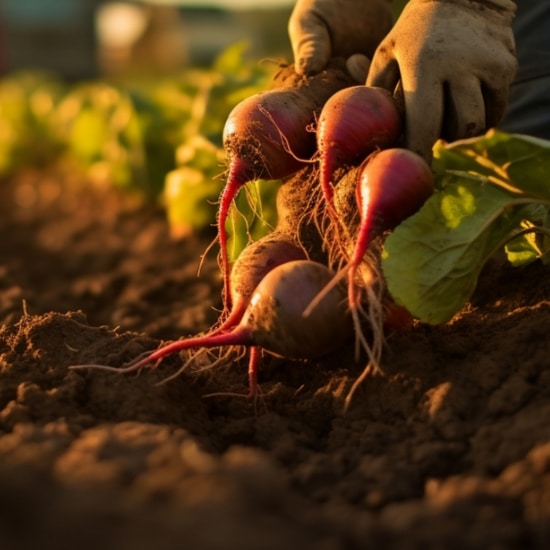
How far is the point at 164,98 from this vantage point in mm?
7703

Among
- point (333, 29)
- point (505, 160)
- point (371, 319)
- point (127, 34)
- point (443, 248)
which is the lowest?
point (127, 34)

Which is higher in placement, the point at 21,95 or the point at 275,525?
the point at 275,525

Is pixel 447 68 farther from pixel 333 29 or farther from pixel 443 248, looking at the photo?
pixel 333 29

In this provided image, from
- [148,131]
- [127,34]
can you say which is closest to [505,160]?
[148,131]

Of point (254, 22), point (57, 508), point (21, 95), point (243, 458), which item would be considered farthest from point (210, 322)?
point (254, 22)

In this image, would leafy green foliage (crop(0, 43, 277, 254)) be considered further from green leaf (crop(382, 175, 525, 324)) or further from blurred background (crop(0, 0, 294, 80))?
blurred background (crop(0, 0, 294, 80))

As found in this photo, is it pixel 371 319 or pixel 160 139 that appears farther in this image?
pixel 160 139

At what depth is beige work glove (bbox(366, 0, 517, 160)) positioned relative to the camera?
9.68ft

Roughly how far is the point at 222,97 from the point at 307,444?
348 cm

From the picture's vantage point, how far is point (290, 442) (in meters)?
2.46

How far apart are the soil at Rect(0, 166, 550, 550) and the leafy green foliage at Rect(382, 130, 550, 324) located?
0.16m

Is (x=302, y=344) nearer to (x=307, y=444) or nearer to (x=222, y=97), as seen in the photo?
(x=307, y=444)

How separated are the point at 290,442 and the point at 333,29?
1.78m

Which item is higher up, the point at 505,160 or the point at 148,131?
the point at 505,160
